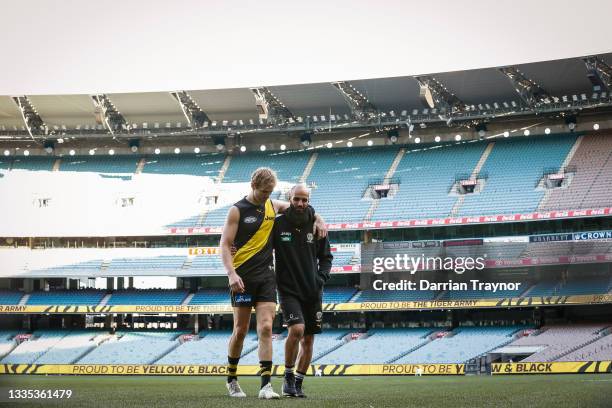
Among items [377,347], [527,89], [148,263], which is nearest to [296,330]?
[377,347]

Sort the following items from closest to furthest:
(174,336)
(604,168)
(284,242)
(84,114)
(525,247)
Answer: (284,242), (525,247), (604,168), (174,336), (84,114)

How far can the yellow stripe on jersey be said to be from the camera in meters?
8.27

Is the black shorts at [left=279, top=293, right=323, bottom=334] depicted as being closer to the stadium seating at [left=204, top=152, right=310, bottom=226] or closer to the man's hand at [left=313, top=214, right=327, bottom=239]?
the man's hand at [left=313, top=214, right=327, bottom=239]

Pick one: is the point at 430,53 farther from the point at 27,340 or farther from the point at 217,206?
the point at 27,340

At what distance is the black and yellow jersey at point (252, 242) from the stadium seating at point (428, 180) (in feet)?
102

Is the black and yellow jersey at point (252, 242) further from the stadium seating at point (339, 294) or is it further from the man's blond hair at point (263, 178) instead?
the stadium seating at point (339, 294)

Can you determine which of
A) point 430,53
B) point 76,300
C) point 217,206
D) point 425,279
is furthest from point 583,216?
point 76,300

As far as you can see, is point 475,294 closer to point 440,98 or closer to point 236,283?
point 440,98

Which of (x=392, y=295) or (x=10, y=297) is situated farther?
(x=10, y=297)

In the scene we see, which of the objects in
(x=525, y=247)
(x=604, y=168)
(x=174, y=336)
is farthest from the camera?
(x=174, y=336)

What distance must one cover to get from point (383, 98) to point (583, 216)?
10.7 m

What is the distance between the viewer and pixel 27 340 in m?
Result: 40.9

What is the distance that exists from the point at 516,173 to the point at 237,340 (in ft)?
107

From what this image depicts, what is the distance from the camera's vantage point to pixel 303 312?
863cm
